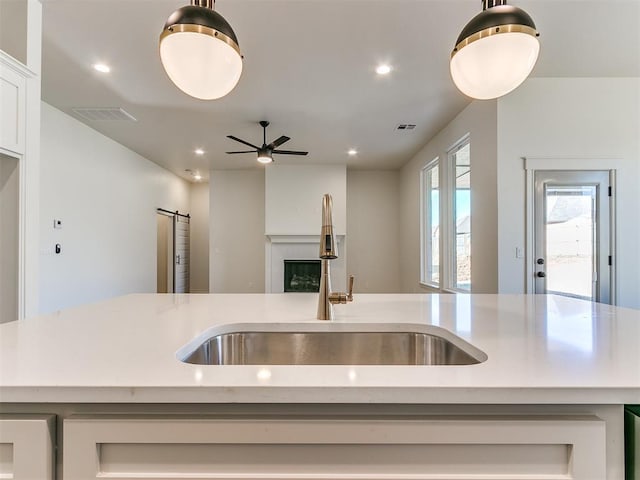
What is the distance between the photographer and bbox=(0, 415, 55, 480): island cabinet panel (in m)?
0.54

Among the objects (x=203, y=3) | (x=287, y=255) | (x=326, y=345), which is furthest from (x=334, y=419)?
(x=287, y=255)

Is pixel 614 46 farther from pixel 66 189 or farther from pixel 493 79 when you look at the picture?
pixel 66 189

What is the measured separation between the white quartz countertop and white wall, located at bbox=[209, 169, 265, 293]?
5.79 metres

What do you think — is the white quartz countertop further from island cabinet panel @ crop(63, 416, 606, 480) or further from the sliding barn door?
the sliding barn door

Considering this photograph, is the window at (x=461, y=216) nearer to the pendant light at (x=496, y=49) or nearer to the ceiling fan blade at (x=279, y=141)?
the ceiling fan blade at (x=279, y=141)

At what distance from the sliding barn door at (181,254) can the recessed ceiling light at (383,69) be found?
5576 mm

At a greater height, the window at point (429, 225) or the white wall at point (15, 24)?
the white wall at point (15, 24)

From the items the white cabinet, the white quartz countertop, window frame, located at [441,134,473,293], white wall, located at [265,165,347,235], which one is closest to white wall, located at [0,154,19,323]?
the white cabinet

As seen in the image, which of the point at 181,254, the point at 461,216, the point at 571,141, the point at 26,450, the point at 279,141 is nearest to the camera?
the point at 26,450

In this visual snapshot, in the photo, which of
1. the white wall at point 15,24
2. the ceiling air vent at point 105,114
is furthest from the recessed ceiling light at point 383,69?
the ceiling air vent at point 105,114

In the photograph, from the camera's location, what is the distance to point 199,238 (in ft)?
26.5

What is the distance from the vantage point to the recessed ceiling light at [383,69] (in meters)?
2.90

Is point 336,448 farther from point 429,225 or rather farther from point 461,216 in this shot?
point 429,225

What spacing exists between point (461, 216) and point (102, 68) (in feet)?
13.5
